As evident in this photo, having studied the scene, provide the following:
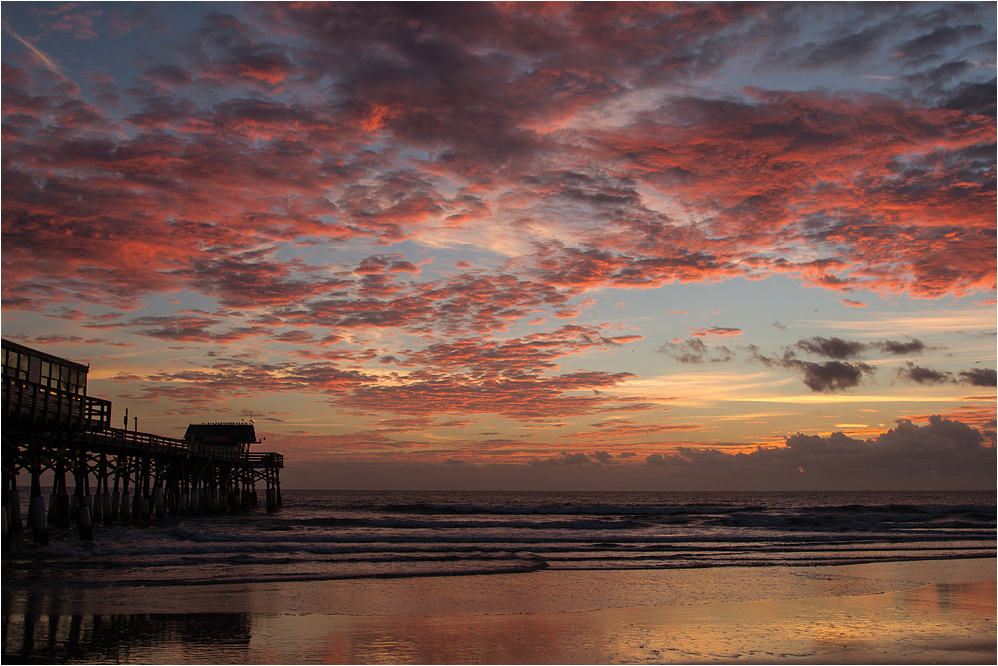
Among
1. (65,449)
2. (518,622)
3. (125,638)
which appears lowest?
(518,622)

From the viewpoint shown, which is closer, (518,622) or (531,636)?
(531,636)

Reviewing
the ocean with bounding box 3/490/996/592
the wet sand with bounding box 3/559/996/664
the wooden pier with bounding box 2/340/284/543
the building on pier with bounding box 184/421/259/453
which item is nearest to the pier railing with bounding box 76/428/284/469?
the wooden pier with bounding box 2/340/284/543

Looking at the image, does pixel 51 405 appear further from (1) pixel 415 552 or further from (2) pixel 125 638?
(2) pixel 125 638

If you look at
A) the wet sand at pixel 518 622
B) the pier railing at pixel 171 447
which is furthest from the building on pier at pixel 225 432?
the wet sand at pixel 518 622

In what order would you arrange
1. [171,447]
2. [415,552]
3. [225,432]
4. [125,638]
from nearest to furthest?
[125,638] < [415,552] < [171,447] < [225,432]

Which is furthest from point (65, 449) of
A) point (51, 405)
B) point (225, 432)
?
point (225, 432)

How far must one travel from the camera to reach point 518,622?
524 inches

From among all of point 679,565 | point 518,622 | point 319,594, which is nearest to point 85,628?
point 319,594

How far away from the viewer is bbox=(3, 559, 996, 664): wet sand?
35.9ft

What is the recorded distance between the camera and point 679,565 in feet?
73.0

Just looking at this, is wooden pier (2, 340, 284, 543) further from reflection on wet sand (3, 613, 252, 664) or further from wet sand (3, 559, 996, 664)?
reflection on wet sand (3, 613, 252, 664)

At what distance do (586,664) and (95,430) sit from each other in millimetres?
26135

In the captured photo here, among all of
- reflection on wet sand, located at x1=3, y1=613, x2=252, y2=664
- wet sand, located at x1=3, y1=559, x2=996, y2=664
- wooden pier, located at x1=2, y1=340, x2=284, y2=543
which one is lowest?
wet sand, located at x1=3, y1=559, x2=996, y2=664

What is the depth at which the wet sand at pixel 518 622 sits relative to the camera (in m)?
10.9
